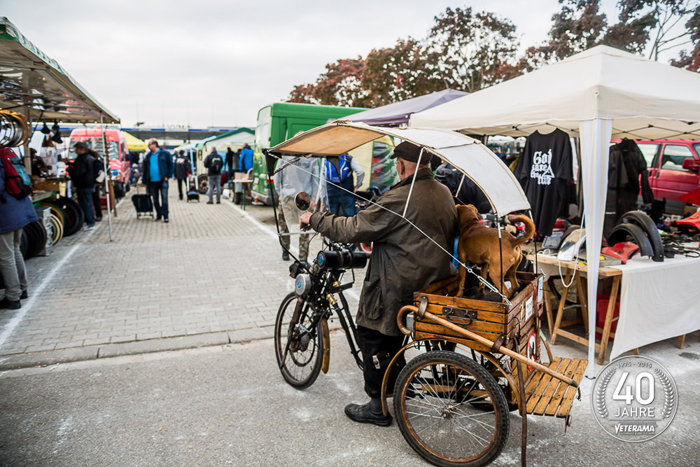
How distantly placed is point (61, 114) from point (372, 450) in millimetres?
9916

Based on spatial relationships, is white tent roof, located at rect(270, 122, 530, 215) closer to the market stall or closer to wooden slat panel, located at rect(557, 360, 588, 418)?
wooden slat panel, located at rect(557, 360, 588, 418)

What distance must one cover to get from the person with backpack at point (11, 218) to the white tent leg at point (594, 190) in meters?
5.80

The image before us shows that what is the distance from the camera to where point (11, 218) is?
5277 mm

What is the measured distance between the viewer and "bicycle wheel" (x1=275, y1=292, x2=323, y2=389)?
3.50 meters

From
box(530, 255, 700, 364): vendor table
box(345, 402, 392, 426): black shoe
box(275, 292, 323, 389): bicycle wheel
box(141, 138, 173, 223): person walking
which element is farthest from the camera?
box(141, 138, 173, 223): person walking

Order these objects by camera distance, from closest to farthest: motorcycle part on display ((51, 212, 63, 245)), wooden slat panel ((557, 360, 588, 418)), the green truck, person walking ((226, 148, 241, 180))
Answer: wooden slat panel ((557, 360, 588, 418)) < motorcycle part on display ((51, 212, 63, 245)) < the green truck < person walking ((226, 148, 241, 180))

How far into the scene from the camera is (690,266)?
4.42 meters

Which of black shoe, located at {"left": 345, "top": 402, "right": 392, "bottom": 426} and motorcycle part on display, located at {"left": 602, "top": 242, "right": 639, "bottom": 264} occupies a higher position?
motorcycle part on display, located at {"left": 602, "top": 242, "right": 639, "bottom": 264}

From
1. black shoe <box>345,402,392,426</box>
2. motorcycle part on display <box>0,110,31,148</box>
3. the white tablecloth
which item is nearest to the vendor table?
the white tablecloth

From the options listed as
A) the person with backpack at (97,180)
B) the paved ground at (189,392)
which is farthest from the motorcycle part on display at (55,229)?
the paved ground at (189,392)

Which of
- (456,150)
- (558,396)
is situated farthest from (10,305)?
(558,396)

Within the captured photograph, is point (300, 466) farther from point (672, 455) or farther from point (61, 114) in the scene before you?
point (61, 114)

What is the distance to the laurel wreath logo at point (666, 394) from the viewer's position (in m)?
3.37

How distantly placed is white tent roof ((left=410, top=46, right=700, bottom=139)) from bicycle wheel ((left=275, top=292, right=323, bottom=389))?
2.77 m
